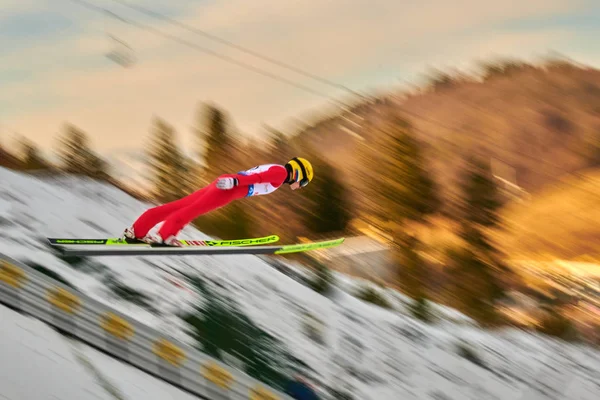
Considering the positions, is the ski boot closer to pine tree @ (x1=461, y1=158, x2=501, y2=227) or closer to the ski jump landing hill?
the ski jump landing hill

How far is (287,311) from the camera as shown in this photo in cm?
842

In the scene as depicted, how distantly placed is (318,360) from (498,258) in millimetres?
22699

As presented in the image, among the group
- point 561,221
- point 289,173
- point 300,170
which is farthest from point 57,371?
point 561,221

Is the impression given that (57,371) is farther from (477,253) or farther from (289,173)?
(477,253)

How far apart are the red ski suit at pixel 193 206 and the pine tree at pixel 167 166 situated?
23.7 m

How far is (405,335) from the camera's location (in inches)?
387

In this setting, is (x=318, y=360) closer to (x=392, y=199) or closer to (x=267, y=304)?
(x=267, y=304)

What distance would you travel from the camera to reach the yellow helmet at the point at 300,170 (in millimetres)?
6480

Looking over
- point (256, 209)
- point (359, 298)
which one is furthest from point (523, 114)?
point (359, 298)

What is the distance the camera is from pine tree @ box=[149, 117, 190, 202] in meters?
31.2

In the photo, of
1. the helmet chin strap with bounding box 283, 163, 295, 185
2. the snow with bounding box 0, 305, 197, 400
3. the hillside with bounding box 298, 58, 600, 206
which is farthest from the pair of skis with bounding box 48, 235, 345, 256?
the hillside with bounding box 298, 58, 600, 206

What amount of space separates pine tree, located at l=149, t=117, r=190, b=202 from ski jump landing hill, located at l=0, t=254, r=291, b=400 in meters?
24.3

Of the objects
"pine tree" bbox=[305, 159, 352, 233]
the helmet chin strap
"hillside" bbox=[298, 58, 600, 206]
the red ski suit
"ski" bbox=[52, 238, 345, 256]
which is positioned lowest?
"hillside" bbox=[298, 58, 600, 206]

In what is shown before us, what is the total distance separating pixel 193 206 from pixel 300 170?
96 centimetres
